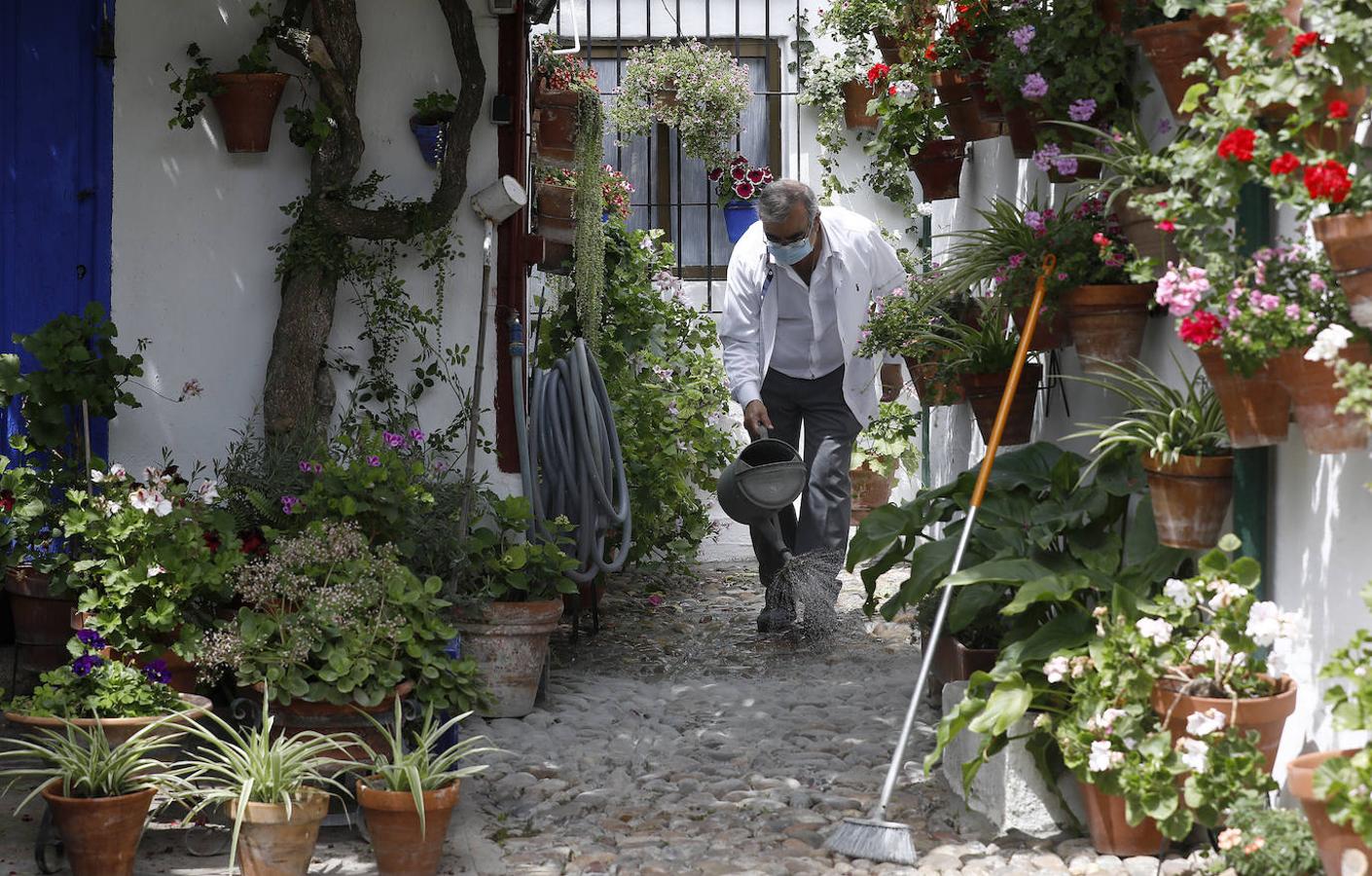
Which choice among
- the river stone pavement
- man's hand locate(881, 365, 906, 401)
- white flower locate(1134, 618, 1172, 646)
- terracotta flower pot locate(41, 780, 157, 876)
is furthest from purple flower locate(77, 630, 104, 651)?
man's hand locate(881, 365, 906, 401)

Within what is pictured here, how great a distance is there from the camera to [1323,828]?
2988 mm

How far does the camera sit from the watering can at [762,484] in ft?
21.1

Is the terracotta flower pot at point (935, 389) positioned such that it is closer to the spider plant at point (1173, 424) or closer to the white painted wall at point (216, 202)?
the spider plant at point (1173, 424)

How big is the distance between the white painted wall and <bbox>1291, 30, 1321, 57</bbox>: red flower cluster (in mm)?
3206

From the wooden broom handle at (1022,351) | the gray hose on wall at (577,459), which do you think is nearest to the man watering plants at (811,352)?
the gray hose on wall at (577,459)

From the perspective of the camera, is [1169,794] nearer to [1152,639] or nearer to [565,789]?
[1152,639]

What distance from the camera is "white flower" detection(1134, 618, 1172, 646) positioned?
357cm

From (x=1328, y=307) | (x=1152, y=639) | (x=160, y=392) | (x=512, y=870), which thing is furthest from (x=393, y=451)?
(x=1328, y=307)

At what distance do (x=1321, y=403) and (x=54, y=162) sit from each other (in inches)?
168

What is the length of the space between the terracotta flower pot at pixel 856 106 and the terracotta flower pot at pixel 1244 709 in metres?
5.63

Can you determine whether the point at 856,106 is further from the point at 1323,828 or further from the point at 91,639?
the point at 1323,828

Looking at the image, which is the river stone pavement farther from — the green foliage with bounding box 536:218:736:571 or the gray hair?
the gray hair

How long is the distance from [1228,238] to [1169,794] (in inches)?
49.0

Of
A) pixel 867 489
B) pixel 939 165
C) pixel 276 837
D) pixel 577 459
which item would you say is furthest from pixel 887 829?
pixel 867 489
